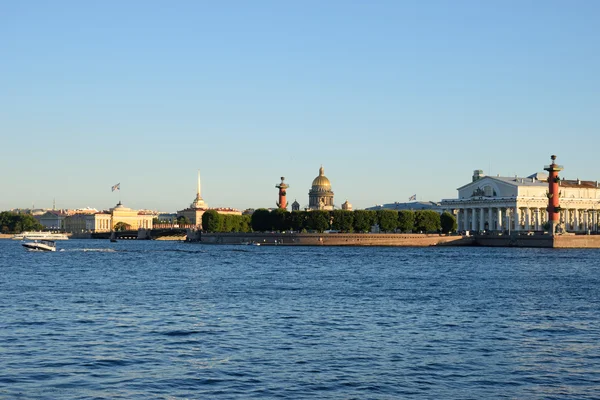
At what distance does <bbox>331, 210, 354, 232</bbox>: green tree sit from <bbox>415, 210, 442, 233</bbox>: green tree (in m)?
7.72

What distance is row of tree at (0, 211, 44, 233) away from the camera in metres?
183

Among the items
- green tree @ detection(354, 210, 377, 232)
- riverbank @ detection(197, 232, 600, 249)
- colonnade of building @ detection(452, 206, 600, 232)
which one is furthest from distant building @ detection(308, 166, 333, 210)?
green tree @ detection(354, 210, 377, 232)

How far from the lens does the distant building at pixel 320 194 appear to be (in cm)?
16462

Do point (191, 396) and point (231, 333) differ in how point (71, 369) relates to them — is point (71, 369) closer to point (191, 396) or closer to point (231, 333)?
point (191, 396)

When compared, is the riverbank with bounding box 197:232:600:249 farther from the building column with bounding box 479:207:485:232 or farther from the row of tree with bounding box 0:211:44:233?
the row of tree with bounding box 0:211:44:233

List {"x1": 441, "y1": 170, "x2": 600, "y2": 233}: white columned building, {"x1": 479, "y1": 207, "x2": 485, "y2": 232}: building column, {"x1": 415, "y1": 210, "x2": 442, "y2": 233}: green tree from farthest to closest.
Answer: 1. {"x1": 479, "y1": 207, "x2": 485, "y2": 232}: building column
2. {"x1": 441, "y1": 170, "x2": 600, "y2": 233}: white columned building
3. {"x1": 415, "y1": 210, "x2": 442, "y2": 233}: green tree

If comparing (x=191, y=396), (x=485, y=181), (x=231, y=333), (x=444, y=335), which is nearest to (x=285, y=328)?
(x=231, y=333)

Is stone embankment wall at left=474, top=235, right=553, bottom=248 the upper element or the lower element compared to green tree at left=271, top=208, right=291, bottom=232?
lower

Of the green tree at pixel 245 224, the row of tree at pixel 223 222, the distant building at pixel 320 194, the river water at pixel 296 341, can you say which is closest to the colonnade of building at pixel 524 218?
the row of tree at pixel 223 222

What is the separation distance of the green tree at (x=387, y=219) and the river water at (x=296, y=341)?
71646 millimetres

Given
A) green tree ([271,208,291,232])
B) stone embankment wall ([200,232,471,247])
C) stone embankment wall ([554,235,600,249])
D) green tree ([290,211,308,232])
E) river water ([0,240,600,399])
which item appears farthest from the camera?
green tree ([271,208,291,232])

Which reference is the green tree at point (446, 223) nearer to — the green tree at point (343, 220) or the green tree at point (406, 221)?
the green tree at point (406, 221)

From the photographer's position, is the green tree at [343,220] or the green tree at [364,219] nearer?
the green tree at [364,219]

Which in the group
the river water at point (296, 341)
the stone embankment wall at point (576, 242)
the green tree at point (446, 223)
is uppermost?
the green tree at point (446, 223)
